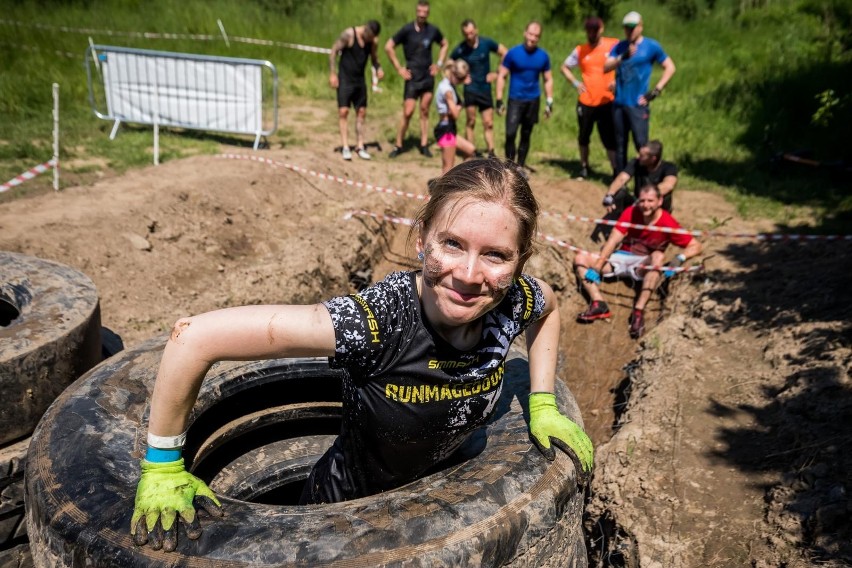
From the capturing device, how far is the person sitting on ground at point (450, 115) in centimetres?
844

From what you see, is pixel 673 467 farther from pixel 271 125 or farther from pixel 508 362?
pixel 271 125

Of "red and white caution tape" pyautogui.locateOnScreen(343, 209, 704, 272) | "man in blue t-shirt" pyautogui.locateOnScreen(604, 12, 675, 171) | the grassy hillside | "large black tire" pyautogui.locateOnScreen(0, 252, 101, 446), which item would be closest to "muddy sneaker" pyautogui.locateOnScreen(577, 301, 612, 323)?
"red and white caution tape" pyautogui.locateOnScreen(343, 209, 704, 272)

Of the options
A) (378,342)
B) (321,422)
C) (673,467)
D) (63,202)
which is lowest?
(673,467)

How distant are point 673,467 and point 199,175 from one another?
6.18 metres

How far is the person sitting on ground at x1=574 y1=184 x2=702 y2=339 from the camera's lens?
686cm

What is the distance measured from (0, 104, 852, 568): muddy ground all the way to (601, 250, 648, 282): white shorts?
0.95 ft

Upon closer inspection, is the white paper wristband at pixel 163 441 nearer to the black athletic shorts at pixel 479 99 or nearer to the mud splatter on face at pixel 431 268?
the mud splatter on face at pixel 431 268

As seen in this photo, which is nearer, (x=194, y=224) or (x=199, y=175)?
(x=194, y=224)

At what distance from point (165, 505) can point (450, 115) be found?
7.54m

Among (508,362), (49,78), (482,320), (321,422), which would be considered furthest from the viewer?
(49,78)

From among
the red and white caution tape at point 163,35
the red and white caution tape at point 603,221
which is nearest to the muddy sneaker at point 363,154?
the red and white caution tape at point 603,221

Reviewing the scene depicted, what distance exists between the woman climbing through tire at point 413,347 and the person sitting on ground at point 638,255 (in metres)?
4.68

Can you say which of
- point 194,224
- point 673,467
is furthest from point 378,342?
point 194,224

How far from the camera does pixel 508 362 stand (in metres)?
2.94
